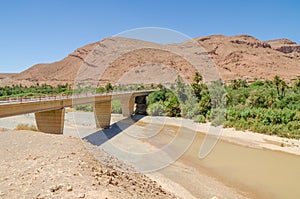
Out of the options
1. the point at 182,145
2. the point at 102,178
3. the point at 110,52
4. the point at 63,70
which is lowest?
the point at 182,145

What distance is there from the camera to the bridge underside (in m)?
21.1

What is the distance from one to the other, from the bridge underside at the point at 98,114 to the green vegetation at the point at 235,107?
3.48 metres

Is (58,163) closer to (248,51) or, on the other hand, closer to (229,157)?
(229,157)

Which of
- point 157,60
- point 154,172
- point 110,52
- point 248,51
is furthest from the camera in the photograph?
point 248,51

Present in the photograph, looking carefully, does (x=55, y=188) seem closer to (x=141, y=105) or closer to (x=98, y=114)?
(x=98, y=114)

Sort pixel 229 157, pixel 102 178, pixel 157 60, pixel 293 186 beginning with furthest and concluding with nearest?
pixel 157 60 < pixel 229 157 < pixel 293 186 < pixel 102 178

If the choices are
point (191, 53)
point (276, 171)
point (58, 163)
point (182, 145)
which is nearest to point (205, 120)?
point (182, 145)

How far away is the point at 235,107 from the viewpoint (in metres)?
35.4

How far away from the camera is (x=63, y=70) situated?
14438 cm

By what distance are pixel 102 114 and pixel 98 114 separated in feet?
1.70

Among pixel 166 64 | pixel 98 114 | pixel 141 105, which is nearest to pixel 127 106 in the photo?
pixel 141 105

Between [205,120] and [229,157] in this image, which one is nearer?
[229,157]

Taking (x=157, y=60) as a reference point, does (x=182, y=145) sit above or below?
below

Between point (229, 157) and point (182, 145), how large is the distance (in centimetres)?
502
